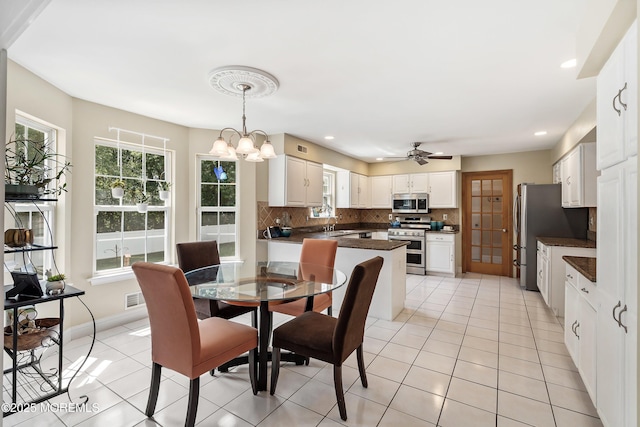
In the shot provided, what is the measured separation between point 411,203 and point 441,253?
1197mm

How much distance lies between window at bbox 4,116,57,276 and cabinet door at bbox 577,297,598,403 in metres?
3.85

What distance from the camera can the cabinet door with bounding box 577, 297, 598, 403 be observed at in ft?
5.94

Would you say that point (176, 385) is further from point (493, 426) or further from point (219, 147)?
point (493, 426)

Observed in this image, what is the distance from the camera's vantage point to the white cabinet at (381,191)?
674 cm

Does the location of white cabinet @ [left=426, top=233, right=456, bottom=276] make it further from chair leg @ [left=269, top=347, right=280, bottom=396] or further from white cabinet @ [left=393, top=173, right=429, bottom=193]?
chair leg @ [left=269, top=347, right=280, bottom=396]

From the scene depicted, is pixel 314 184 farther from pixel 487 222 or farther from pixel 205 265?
pixel 487 222

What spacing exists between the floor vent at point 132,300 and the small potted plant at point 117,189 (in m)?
1.15

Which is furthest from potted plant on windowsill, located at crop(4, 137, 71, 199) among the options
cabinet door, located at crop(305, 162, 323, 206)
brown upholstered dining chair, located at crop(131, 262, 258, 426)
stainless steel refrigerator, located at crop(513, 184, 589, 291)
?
stainless steel refrigerator, located at crop(513, 184, 589, 291)

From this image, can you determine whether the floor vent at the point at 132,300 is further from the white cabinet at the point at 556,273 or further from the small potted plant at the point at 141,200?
the white cabinet at the point at 556,273

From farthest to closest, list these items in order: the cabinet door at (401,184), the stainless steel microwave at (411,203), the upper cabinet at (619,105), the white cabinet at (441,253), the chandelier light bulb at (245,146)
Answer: the cabinet door at (401,184) → the stainless steel microwave at (411,203) → the white cabinet at (441,253) → the chandelier light bulb at (245,146) → the upper cabinet at (619,105)

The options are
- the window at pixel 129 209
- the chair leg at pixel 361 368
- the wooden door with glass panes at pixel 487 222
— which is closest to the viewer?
the chair leg at pixel 361 368

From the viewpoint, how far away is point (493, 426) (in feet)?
5.90

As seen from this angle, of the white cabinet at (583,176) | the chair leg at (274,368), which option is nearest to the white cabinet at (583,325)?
the white cabinet at (583,176)

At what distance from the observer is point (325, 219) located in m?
6.06
